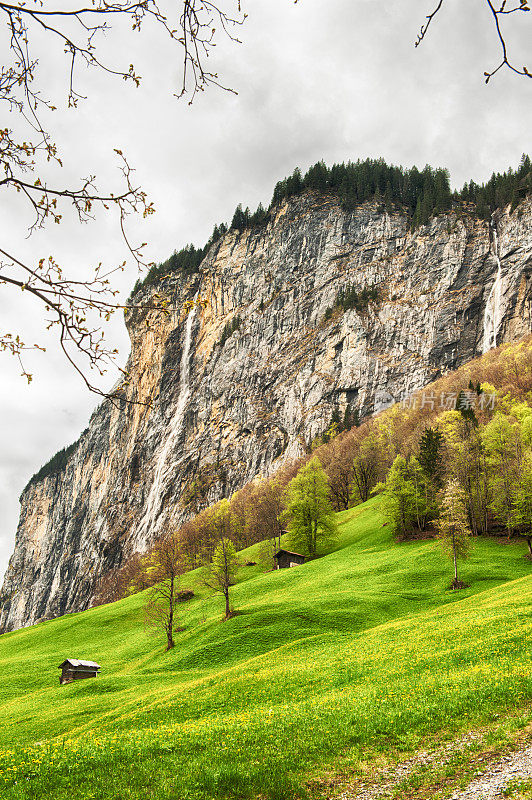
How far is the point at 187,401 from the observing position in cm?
18050

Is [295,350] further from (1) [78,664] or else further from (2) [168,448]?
(1) [78,664]

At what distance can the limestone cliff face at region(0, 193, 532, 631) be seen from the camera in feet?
468

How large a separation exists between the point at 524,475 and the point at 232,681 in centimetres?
3916

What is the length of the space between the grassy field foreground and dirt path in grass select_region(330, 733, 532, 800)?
3.02 feet

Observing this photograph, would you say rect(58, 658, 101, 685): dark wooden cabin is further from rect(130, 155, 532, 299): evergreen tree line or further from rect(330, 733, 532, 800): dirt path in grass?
rect(130, 155, 532, 299): evergreen tree line

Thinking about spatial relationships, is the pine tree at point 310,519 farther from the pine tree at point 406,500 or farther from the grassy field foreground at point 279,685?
the grassy field foreground at point 279,685

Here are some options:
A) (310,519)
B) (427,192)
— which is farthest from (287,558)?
(427,192)

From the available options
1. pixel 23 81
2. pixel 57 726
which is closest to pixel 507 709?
pixel 23 81

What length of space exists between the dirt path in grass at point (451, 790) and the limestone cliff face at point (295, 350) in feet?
430

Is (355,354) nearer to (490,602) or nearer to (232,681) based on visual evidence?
(490,602)

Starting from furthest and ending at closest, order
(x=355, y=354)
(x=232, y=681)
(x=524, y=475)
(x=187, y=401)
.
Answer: (x=187, y=401), (x=355, y=354), (x=524, y=475), (x=232, y=681)

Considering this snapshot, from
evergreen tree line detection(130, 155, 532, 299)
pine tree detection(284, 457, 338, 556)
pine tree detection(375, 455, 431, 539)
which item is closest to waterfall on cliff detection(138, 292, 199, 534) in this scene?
evergreen tree line detection(130, 155, 532, 299)

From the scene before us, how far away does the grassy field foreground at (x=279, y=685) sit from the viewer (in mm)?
9992

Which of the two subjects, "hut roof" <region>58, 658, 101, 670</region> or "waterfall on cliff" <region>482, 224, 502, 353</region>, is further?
"waterfall on cliff" <region>482, 224, 502, 353</region>
